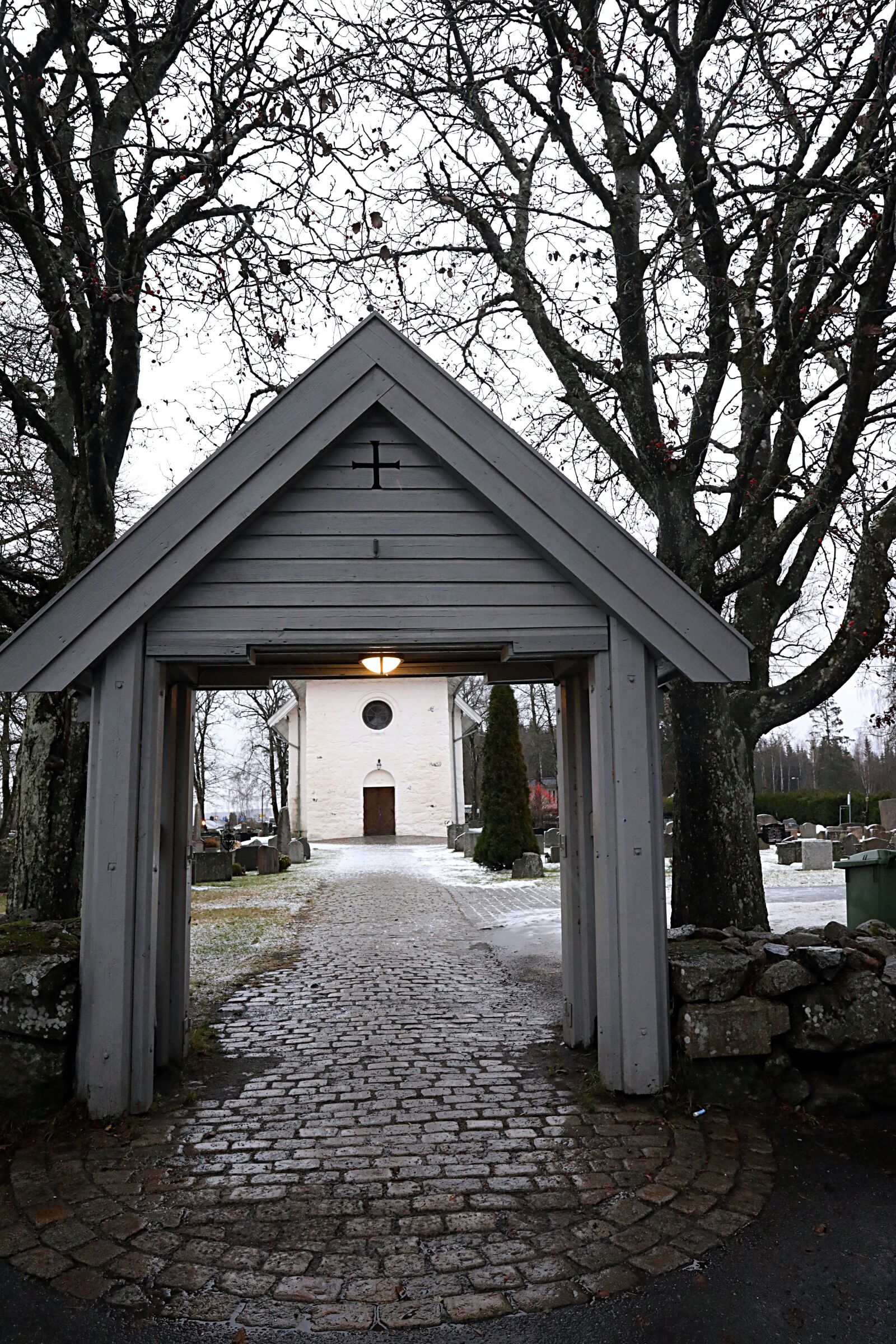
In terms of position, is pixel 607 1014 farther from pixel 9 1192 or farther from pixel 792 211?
pixel 792 211

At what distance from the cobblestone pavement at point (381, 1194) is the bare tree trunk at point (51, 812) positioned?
2109 millimetres

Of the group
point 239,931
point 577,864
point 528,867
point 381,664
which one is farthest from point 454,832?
point 381,664

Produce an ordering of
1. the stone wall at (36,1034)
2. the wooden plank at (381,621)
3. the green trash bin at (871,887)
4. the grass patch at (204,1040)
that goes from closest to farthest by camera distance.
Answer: the stone wall at (36,1034) < the wooden plank at (381,621) < the grass patch at (204,1040) < the green trash bin at (871,887)

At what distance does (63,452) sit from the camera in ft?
28.9

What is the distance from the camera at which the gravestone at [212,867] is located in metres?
22.3

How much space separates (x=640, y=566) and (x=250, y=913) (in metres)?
11.9

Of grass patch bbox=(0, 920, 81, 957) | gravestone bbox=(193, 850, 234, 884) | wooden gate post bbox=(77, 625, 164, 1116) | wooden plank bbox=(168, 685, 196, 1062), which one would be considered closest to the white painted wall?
gravestone bbox=(193, 850, 234, 884)

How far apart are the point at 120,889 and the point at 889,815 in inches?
1112

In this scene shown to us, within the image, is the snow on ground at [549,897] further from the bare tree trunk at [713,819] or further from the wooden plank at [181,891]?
the wooden plank at [181,891]

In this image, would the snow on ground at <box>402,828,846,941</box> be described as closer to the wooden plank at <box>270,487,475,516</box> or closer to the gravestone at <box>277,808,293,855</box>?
the gravestone at <box>277,808,293,855</box>

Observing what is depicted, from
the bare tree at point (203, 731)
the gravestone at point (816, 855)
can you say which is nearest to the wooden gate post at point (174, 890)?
the gravestone at point (816, 855)

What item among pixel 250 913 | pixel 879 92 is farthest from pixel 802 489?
pixel 250 913

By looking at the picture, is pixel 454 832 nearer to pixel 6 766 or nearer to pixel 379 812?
pixel 379 812

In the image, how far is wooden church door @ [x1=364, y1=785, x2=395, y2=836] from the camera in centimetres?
3862
